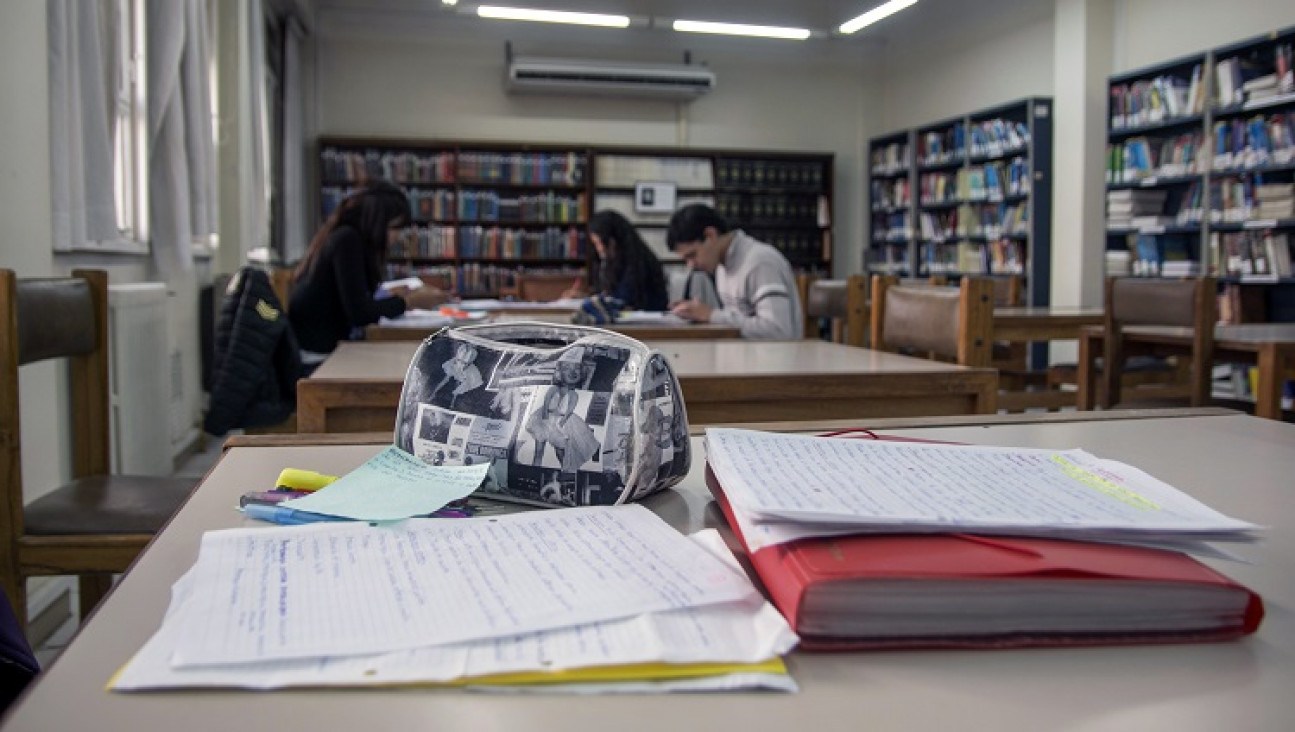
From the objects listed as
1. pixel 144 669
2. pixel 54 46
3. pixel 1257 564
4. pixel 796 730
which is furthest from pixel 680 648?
pixel 54 46

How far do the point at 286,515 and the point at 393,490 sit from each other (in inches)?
3.0

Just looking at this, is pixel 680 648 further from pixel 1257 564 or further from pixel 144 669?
pixel 1257 564

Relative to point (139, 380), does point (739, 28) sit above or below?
above

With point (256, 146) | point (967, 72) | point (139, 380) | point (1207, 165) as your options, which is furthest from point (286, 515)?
point (967, 72)

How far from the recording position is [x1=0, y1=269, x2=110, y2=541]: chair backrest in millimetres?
1655

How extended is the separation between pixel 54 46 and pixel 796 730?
284 cm

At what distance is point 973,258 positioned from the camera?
7.79 metres

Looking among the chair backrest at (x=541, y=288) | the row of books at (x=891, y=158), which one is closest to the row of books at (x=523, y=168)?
the chair backrest at (x=541, y=288)

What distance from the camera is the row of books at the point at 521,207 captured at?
333 inches

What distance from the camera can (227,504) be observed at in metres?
0.77

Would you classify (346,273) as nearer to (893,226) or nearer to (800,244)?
(800,244)

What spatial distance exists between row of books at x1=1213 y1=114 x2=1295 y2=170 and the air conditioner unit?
421 centimetres

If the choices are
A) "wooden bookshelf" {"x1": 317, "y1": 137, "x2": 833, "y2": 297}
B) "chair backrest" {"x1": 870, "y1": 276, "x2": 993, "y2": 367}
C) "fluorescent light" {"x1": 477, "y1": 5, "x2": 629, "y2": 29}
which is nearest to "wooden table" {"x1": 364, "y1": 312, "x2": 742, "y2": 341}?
"chair backrest" {"x1": 870, "y1": 276, "x2": 993, "y2": 367}

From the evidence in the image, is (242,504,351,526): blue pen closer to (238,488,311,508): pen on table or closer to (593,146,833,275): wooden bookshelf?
(238,488,311,508): pen on table
